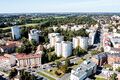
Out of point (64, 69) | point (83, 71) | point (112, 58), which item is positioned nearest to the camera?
point (83, 71)

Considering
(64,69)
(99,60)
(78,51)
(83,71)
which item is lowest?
(64,69)

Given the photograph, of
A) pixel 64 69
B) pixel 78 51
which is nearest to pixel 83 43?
pixel 78 51

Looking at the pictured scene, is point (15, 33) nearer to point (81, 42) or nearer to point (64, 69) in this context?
point (81, 42)

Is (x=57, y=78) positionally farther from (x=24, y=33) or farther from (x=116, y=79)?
(x=24, y=33)

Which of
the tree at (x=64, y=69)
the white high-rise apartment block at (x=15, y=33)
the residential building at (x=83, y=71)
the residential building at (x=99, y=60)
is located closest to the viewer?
the residential building at (x=83, y=71)

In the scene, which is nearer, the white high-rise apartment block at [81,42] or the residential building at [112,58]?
the residential building at [112,58]

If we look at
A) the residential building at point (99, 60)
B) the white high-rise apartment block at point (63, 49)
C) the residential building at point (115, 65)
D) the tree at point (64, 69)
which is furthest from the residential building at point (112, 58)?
the tree at point (64, 69)

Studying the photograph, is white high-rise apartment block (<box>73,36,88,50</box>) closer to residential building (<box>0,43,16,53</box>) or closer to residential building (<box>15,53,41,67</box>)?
residential building (<box>15,53,41,67</box>)

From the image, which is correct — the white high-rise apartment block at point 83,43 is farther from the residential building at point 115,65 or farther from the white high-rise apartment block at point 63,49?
the residential building at point 115,65
